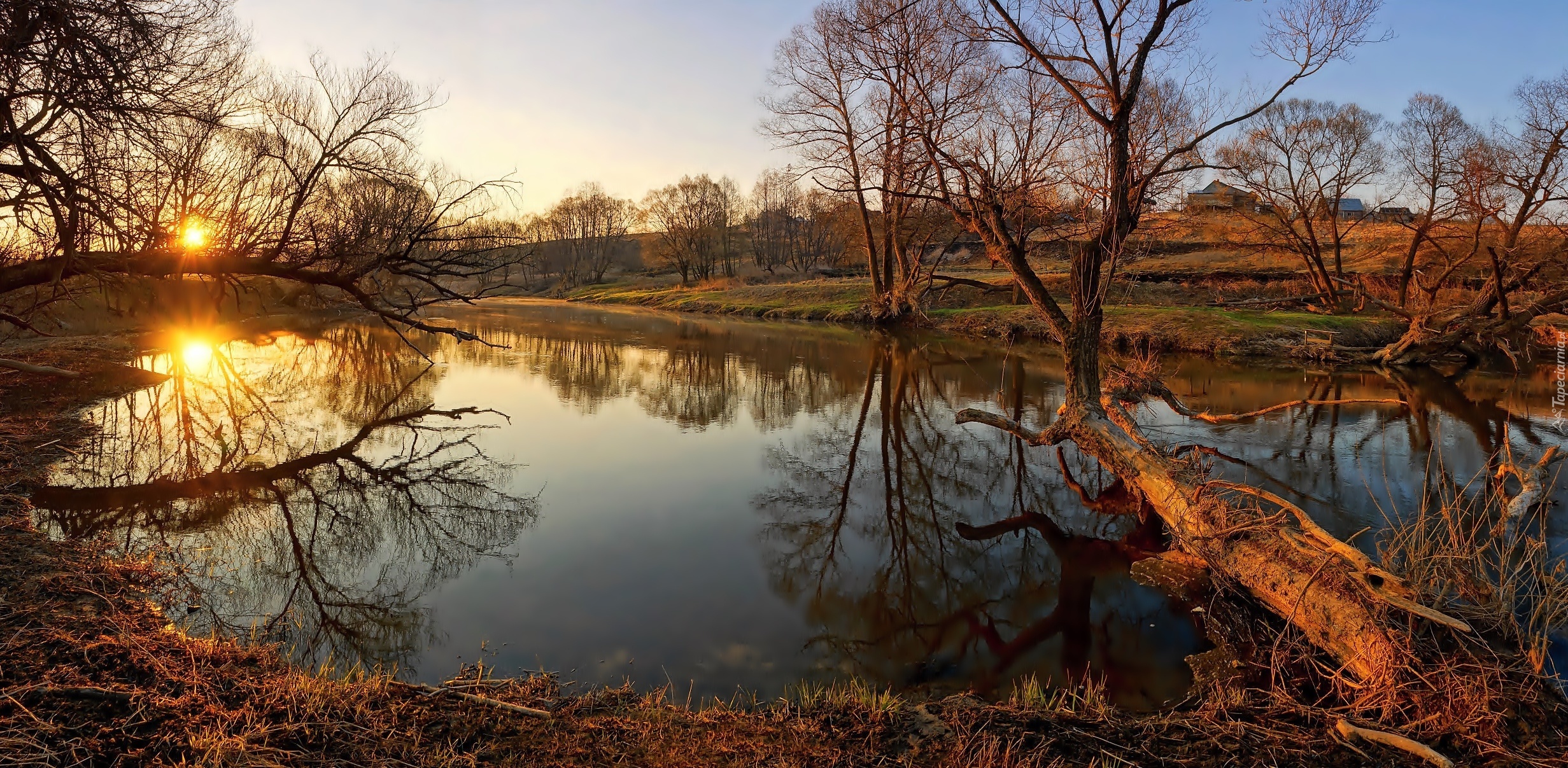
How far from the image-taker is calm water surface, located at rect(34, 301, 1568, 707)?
469cm

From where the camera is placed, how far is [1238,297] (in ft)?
90.5

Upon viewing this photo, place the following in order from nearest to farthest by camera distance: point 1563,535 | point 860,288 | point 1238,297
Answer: point 1563,535 → point 1238,297 → point 860,288

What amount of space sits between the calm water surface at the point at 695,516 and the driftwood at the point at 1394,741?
0.94m

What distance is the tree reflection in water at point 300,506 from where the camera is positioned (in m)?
4.89

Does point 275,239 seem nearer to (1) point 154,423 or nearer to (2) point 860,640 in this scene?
(1) point 154,423

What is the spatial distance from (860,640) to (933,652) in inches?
19.1

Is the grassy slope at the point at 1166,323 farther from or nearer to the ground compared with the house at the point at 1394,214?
nearer to the ground

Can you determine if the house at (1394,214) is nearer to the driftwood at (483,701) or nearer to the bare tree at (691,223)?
the driftwood at (483,701)

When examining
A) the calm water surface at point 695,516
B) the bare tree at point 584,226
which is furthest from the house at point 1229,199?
the bare tree at point 584,226

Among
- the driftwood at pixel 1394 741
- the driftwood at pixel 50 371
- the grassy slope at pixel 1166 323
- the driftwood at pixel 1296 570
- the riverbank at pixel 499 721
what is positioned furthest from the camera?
the grassy slope at pixel 1166 323

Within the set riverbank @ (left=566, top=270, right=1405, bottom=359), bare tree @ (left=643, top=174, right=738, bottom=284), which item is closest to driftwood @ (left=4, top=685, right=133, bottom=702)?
riverbank @ (left=566, top=270, right=1405, bottom=359)

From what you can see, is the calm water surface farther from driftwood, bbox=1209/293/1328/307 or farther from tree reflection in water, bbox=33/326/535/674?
driftwood, bbox=1209/293/1328/307

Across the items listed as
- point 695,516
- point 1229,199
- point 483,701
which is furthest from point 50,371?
point 1229,199

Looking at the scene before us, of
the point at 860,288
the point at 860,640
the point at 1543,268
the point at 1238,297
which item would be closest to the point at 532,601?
the point at 860,640
